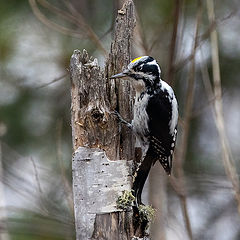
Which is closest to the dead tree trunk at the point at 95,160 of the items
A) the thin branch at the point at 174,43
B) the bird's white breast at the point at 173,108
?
the bird's white breast at the point at 173,108

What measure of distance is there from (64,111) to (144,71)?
170 centimetres

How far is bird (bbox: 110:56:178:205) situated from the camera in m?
3.40

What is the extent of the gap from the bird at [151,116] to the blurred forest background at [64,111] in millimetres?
712

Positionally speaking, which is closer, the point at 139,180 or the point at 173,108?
the point at 139,180

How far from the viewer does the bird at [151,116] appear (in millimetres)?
3404

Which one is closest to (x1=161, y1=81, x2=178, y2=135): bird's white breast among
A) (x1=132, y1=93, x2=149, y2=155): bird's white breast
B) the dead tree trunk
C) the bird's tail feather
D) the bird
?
the bird

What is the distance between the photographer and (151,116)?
3650 millimetres

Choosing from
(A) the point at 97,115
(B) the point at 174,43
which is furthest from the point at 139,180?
(B) the point at 174,43

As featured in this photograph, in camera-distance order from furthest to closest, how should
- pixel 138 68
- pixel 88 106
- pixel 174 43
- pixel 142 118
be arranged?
pixel 174 43 → pixel 142 118 → pixel 138 68 → pixel 88 106

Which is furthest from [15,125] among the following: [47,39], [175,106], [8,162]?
[175,106]

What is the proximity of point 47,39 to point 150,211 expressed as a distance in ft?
6.85

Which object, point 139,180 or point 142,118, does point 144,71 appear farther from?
point 139,180

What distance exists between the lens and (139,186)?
132 inches

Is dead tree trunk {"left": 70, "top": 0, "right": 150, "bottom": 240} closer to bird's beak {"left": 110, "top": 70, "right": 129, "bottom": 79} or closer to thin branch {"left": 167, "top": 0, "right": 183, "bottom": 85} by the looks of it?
bird's beak {"left": 110, "top": 70, "right": 129, "bottom": 79}
